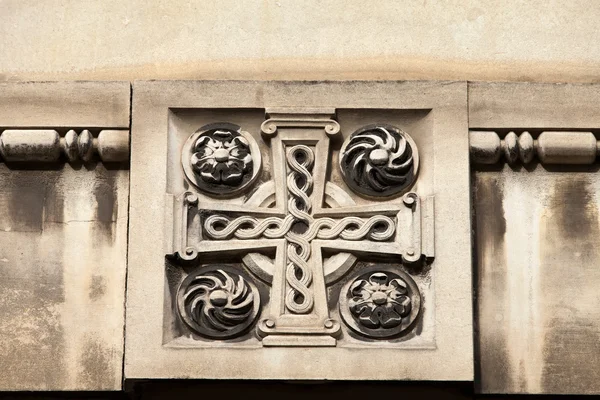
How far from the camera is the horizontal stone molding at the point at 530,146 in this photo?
786 centimetres

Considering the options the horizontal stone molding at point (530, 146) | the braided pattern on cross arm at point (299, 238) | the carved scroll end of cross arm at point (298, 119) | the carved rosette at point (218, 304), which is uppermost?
the carved scroll end of cross arm at point (298, 119)

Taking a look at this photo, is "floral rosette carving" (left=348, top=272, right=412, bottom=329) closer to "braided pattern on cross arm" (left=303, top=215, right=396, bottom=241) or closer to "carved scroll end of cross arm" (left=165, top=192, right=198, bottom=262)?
"braided pattern on cross arm" (left=303, top=215, right=396, bottom=241)

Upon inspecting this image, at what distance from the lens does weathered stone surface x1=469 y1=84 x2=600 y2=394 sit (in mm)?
7664

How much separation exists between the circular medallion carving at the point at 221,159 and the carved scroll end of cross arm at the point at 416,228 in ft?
2.09

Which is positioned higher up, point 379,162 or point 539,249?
point 379,162

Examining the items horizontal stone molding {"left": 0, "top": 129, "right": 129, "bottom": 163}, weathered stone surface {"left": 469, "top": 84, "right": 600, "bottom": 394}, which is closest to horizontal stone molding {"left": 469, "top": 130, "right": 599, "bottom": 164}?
weathered stone surface {"left": 469, "top": 84, "right": 600, "bottom": 394}

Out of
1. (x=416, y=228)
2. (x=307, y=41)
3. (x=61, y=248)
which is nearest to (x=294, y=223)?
(x=416, y=228)

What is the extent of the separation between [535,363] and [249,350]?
3.80 feet

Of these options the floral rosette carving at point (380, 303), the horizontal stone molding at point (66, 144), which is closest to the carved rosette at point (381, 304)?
the floral rosette carving at point (380, 303)

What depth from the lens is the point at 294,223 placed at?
7.77m

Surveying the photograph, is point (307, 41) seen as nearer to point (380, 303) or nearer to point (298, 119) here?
point (298, 119)

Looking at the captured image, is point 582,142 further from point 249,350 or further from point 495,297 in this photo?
point 249,350

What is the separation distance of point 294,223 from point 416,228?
1.64 feet

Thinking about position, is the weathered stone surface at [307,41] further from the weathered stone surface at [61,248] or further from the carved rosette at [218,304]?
the carved rosette at [218,304]
